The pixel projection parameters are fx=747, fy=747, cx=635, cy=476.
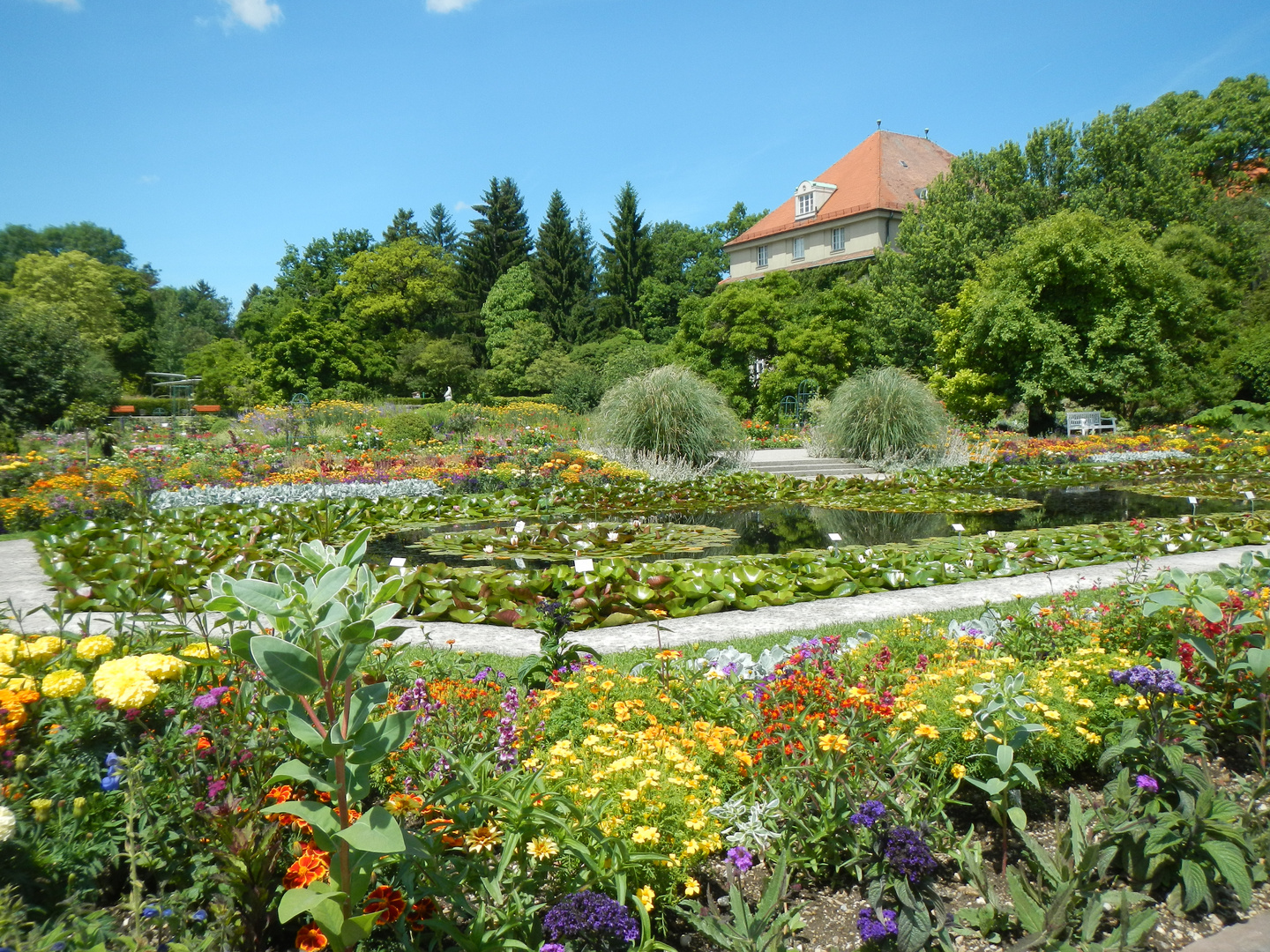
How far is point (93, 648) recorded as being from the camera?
211 cm

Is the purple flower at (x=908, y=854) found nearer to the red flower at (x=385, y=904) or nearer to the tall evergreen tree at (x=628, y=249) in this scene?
the red flower at (x=385, y=904)

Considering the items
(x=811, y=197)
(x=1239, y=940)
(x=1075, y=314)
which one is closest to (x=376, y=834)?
(x=1239, y=940)

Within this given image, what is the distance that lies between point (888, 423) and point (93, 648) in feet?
45.6

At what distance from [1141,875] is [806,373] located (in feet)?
72.1

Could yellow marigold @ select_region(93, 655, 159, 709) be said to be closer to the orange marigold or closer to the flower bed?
the flower bed

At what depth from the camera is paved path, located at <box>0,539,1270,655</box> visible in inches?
167

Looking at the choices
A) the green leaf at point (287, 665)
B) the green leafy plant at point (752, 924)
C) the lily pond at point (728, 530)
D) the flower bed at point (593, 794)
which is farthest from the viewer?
the lily pond at point (728, 530)

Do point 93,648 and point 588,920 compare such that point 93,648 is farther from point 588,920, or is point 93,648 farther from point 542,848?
point 588,920

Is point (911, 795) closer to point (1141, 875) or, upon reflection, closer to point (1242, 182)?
point (1141, 875)

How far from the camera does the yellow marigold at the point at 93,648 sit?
2.10 m

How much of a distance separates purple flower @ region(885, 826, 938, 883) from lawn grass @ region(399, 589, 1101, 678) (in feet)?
5.28

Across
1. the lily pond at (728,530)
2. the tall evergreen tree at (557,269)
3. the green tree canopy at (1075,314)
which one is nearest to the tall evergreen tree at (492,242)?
the tall evergreen tree at (557,269)

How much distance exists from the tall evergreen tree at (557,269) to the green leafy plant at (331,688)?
128 feet

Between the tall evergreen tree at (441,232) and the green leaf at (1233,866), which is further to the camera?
the tall evergreen tree at (441,232)
